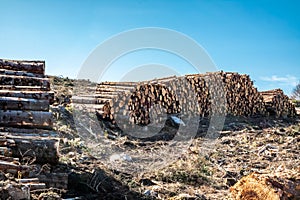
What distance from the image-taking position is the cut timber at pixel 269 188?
414cm

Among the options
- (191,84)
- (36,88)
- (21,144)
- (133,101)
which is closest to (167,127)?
(133,101)

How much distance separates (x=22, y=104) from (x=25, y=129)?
1.31 feet

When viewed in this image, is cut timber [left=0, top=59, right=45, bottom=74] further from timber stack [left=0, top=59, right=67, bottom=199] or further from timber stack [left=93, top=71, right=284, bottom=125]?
timber stack [left=93, top=71, right=284, bottom=125]

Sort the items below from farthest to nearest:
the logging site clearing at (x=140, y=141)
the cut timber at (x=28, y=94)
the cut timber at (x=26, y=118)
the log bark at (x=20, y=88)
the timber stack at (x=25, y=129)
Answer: the log bark at (x=20, y=88) < the cut timber at (x=28, y=94) < the cut timber at (x=26, y=118) < the logging site clearing at (x=140, y=141) < the timber stack at (x=25, y=129)

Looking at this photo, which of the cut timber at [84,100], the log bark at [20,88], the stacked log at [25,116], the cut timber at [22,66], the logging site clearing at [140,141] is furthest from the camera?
the cut timber at [84,100]

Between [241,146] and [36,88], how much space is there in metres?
5.13

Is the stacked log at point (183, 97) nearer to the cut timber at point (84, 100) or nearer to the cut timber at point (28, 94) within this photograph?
the cut timber at point (84, 100)

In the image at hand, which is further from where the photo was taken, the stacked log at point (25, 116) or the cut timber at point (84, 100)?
the cut timber at point (84, 100)

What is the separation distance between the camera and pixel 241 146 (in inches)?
336

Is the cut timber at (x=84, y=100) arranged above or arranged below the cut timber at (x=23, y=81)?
below

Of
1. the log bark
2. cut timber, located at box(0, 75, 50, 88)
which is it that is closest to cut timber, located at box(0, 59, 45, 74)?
cut timber, located at box(0, 75, 50, 88)

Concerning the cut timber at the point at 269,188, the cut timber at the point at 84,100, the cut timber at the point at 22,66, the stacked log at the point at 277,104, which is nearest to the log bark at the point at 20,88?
the cut timber at the point at 22,66

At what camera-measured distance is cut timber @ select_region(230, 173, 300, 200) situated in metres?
4.14

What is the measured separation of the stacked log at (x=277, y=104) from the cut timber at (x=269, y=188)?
10.6 meters
